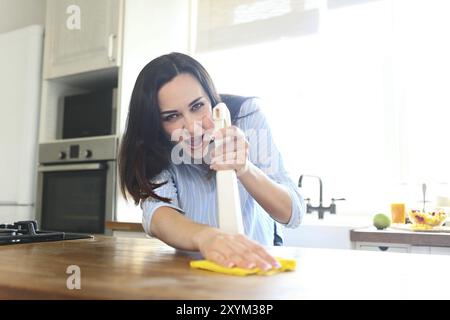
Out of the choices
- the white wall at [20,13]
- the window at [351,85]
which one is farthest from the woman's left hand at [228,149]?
the white wall at [20,13]

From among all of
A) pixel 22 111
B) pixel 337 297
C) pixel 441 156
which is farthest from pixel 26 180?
pixel 337 297

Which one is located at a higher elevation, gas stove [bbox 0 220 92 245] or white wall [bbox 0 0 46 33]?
white wall [bbox 0 0 46 33]

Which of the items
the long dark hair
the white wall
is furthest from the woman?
Result: the white wall

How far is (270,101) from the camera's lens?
8.31 ft

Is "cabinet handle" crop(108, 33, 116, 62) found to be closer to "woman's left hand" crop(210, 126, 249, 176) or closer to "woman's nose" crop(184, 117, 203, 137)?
"woman's nose" crop(184, 117, 203, 137)

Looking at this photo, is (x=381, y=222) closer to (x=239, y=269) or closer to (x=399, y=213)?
(x=399, y=213)

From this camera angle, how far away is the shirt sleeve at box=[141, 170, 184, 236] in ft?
3.18

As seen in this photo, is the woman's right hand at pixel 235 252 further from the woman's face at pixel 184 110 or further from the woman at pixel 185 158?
the woman's face at pixel 184 110

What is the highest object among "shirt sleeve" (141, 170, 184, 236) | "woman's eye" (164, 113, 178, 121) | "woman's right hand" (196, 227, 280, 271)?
"woman's eye" (164, 113, 178, 121)

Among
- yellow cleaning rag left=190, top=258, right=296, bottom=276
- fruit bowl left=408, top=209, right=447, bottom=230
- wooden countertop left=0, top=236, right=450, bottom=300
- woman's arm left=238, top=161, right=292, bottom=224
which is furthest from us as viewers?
fruit bowl left=408, top=209, right=447, bottom=230

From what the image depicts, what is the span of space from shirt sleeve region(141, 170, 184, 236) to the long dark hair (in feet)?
0.05

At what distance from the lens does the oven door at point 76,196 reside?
2193mm

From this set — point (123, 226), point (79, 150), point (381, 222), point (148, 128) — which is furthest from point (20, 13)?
point (381, 222)

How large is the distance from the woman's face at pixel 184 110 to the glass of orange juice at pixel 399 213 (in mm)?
1188
